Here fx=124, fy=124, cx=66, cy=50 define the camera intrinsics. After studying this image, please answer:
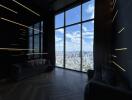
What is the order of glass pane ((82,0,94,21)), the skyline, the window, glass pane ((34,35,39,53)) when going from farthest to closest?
glass pane ((34,35,39,53)) → the window → the skyline → glass pane ((82,0,94,21))

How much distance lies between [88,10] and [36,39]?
13.4ft

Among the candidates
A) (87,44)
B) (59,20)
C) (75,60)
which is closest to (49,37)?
(59,20)

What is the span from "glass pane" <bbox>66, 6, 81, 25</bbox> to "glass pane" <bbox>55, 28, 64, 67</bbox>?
0.87m

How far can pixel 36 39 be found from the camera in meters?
8.69

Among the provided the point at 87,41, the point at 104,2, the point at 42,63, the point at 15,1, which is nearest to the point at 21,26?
the point at 15,1

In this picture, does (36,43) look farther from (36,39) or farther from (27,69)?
(27,69)

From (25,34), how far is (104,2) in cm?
460

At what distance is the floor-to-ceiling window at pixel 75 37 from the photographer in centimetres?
664

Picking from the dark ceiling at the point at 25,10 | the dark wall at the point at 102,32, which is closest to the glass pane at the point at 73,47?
the dark wall at the point at 102,32

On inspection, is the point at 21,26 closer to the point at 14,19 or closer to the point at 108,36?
the point at 14,19

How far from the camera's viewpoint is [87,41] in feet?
22.1

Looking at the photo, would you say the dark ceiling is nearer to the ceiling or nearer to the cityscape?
the ceiling

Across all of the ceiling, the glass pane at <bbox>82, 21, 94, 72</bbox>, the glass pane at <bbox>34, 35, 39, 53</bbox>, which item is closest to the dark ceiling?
the ceiling

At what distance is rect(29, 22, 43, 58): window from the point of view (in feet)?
26.2
